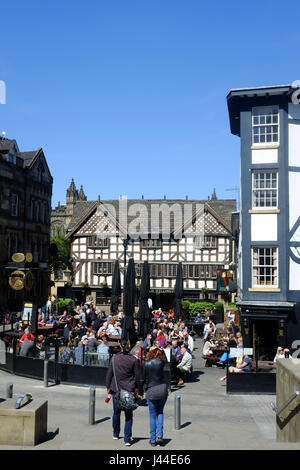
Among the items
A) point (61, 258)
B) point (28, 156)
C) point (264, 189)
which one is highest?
point (28, 156)

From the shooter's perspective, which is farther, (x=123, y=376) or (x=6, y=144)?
(x=6, y=144)

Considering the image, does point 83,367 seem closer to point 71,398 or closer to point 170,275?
point 71,398

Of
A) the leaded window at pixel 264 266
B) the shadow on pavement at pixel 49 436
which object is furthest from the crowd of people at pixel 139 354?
the leaded window at pixel 264 266

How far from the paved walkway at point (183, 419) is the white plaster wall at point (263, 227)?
276 inches

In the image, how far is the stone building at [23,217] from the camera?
39.3 metres

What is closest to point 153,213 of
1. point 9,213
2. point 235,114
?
point 9,213

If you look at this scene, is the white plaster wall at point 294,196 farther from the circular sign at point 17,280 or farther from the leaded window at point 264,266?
the circular sign at point 17,280

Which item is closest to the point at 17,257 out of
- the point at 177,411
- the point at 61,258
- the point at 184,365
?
the point at 184,365

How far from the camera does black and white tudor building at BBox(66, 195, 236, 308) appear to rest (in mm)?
48125

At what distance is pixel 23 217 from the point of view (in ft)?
141

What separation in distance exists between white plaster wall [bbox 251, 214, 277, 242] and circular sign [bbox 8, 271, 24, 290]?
1778 centimetres

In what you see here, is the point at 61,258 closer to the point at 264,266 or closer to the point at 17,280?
the point at 17,280

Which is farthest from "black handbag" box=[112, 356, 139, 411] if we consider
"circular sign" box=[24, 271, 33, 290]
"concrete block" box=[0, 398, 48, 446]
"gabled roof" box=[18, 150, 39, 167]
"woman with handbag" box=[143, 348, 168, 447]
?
"gabled roof" box=[18, 150, 39, 167]

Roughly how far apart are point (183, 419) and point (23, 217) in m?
33.2
